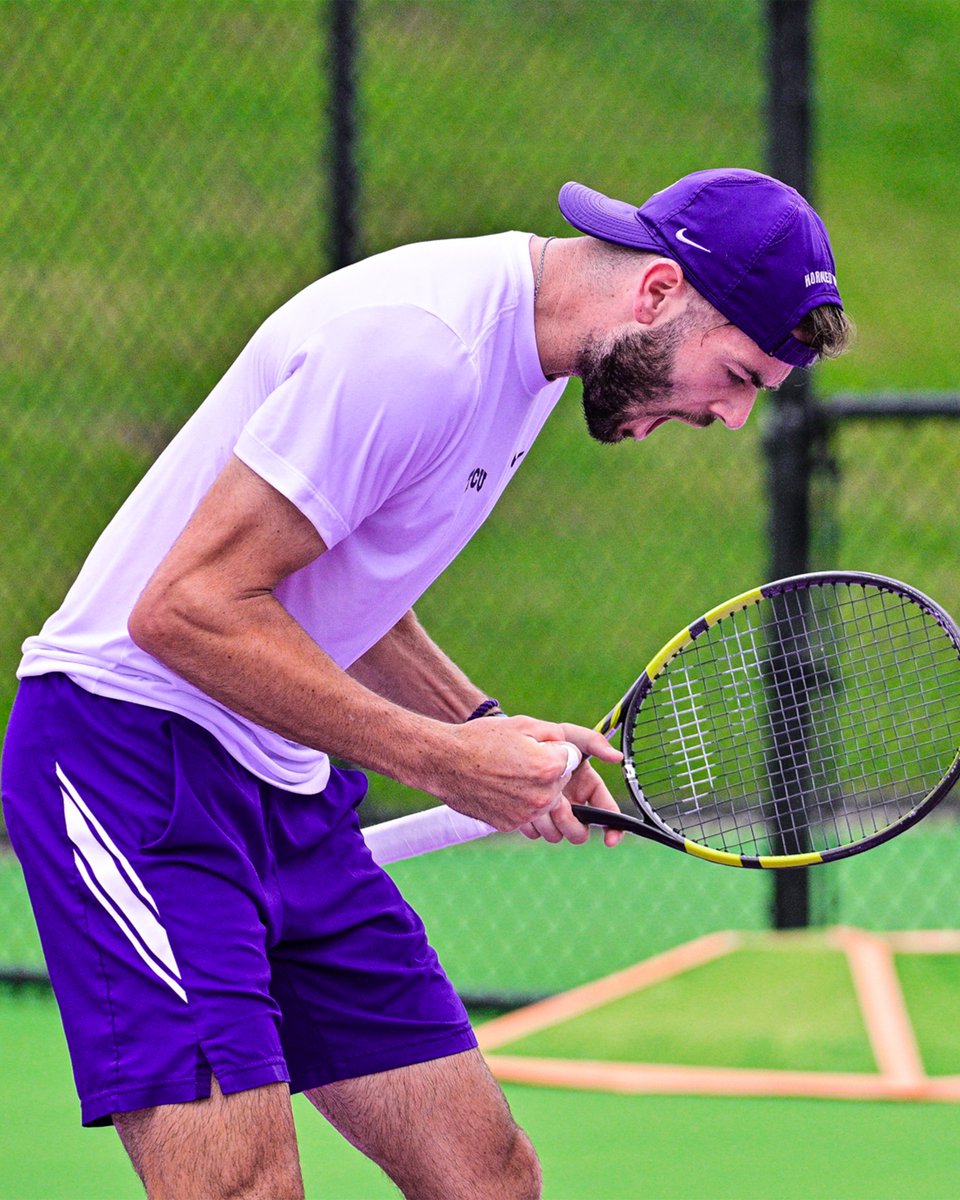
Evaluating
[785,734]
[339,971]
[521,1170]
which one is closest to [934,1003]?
[785,734]

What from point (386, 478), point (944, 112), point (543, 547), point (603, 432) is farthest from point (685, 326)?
point (944, 112)

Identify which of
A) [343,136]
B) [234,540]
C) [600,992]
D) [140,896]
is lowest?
[600,992]

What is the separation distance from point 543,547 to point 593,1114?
12.1 feet

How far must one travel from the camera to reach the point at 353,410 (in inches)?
82.7

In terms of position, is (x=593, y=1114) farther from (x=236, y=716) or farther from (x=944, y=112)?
(x=944, y=112)

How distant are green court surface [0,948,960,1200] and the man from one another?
1035 mm

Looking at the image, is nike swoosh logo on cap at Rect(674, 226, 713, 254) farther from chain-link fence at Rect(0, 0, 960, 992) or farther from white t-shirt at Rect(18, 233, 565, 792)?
chain-link fence at Rect(0, 0, 960, 992)

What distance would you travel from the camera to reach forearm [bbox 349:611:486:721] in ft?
9.32

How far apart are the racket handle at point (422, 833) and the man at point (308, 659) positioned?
118 millimetres

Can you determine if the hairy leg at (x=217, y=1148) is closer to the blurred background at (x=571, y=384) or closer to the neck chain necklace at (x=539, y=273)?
the neck chain necklace at (x=539, y=273)

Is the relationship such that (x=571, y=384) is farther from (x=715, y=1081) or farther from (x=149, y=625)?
(x=149, y=625)

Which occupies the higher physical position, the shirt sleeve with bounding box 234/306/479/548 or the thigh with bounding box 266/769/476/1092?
the shirt sleeve with bounding box 234/306/479/548

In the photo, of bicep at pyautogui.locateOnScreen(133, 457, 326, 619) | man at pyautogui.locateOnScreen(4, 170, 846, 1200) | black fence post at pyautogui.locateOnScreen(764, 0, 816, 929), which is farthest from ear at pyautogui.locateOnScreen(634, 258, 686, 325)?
black fence post at pyautogui.locateOnScreen(764, 0, 816, 929)

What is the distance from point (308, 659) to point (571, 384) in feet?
12.0
